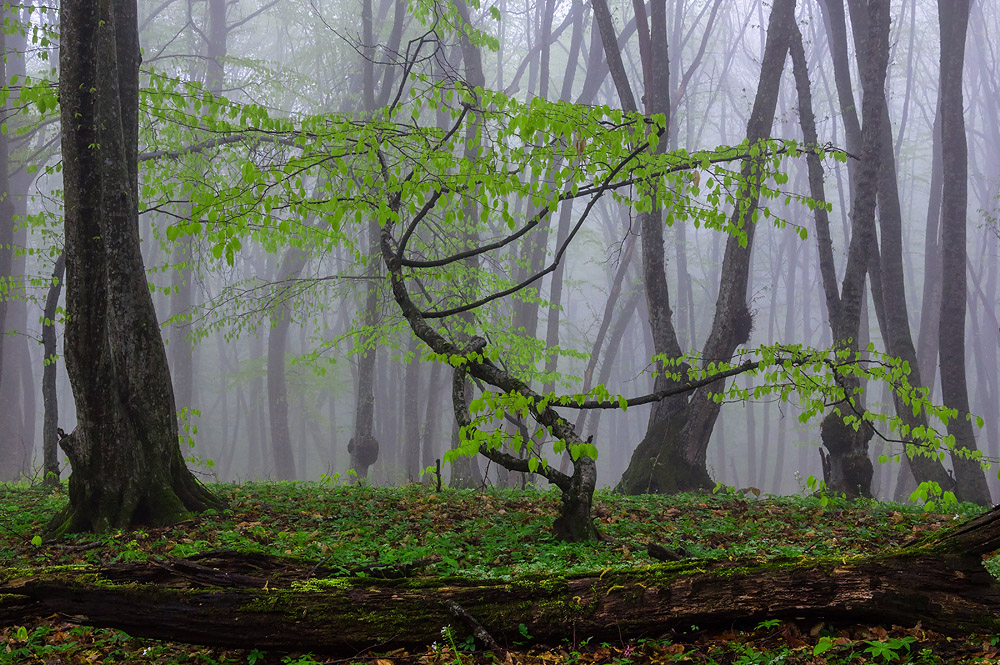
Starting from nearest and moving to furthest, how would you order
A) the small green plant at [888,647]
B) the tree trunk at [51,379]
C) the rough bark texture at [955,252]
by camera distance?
the small green plant at [888,647] → the tree trunk at [51,379] → the rough bark texture at [955,252]

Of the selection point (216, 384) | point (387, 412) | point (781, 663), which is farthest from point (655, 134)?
point (216, 384)

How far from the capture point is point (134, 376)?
6.94 meters

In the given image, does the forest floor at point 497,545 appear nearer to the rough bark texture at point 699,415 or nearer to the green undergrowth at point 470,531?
the green undergrowth at point 470,531

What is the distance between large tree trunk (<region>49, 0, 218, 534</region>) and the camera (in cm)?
608

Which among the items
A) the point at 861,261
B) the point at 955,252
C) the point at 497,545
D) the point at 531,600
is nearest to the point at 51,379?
the point at 497,545

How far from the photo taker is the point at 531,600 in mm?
3930

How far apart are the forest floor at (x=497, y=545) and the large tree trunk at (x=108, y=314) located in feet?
1.57

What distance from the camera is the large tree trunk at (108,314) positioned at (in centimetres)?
608

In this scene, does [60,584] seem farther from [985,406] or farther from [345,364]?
[345,364]

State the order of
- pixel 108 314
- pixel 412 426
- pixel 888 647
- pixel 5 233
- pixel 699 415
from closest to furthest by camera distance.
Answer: pixel 888 647
pixel 108 314
pixel 699 415
pixel 5 233
pixel 412 426

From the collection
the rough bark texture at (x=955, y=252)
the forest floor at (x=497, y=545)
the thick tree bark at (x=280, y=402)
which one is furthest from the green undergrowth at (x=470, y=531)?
the thick tree bark at (x=280, y=402)

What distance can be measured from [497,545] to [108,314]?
4.24 metres

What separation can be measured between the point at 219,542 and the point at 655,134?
202 inches

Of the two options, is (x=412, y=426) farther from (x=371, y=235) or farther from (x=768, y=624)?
(x=768, y=624)
